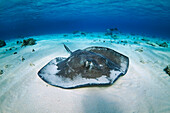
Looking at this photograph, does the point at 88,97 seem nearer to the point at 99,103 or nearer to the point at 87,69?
the point at 99,103

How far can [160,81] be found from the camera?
118 inches

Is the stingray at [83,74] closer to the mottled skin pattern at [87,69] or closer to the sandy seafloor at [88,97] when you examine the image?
the mottled skin pattern at [87,69]

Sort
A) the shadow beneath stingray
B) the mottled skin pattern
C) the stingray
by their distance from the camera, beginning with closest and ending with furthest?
the shadow beneath stingray < the stingray < the mottled skin pattern

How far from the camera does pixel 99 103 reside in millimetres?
2057

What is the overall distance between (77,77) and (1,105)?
1997 mm

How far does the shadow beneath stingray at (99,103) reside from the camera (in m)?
1.90

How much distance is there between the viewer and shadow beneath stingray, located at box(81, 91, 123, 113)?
190 cm

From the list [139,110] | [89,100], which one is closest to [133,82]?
Result: [139,110]

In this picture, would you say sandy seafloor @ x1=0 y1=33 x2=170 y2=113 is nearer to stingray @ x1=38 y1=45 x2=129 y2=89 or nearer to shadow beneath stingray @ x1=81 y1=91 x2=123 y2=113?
shadow beneath stingray @ x1=81 y1=91 x2=123 y2=113

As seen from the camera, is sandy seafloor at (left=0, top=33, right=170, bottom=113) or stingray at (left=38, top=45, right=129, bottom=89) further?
stingray at (left=38, top=45, right=129, bottom=89)

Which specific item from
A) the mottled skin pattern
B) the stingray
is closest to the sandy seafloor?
the stingray

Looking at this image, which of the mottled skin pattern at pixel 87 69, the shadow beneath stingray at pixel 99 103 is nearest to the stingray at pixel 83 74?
the mottled skin pattern at pixel 87 69

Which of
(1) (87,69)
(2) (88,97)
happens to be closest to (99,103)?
(2) (88,97)

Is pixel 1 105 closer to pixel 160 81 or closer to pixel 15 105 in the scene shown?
pixel 15 105
